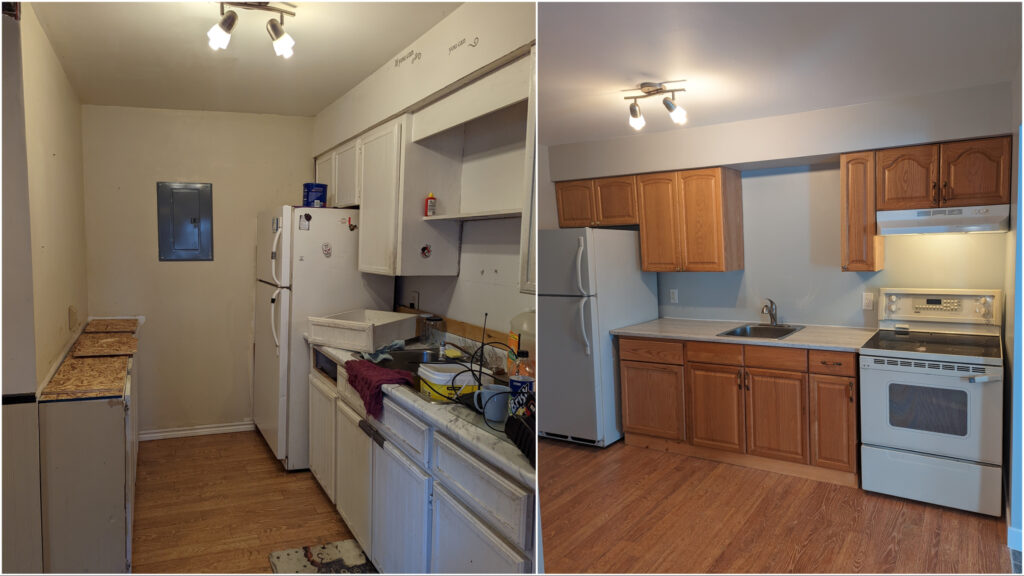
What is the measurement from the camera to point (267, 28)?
1733 millimetres

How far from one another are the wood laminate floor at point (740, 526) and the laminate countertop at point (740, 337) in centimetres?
70

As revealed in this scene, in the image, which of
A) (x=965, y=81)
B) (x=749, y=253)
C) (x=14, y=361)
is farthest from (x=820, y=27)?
(x=14, y=361)

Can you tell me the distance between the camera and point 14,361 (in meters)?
1.51

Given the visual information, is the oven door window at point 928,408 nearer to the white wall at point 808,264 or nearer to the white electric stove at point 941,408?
the white electric stove at point 941,408

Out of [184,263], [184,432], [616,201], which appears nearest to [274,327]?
[184,432]

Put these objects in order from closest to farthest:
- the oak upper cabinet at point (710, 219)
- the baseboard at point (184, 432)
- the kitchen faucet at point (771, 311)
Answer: the baseboard at point (184, 432), the oak upper cabinet at point (710, 219), the kitchen faucet at point (771, 311)

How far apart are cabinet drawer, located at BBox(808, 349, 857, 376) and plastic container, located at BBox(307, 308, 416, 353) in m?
1.97

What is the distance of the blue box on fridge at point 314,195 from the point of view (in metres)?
2.95

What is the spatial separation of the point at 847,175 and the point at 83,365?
3.38 m

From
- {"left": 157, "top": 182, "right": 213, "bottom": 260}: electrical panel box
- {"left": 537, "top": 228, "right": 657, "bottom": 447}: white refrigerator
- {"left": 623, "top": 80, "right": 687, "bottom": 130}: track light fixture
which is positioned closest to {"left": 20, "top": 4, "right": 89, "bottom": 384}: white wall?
{"left": 157, "top": 182, "right": 213, "bottom": 260}: electrical panel box

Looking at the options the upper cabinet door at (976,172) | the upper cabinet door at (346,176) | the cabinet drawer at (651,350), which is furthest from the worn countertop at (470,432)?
Answer: the upper cabinet door at (976,172)

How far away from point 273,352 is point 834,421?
2.72m

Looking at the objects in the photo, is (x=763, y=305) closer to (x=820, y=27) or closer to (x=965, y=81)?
(x=965, y=81)

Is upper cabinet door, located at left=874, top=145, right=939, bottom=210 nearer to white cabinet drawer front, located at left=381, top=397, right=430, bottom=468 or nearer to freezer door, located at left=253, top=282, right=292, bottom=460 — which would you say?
white cabinet drawer front, located at left=381, top=397, right=430, bottom=468
